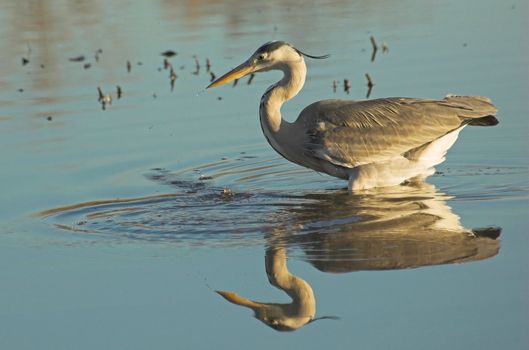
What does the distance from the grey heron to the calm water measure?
0.24m

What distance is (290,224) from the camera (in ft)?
25.3

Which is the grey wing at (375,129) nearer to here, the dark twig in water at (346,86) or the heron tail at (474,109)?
the heron tail at (474,109)

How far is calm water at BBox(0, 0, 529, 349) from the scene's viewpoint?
18.7ft

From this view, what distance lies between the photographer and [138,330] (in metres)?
5.63

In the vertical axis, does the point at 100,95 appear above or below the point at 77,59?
below

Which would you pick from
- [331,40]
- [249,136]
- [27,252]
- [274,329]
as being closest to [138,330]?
[274,329]

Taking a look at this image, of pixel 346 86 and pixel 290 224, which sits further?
pixel 346 86

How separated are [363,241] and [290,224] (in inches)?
29.7

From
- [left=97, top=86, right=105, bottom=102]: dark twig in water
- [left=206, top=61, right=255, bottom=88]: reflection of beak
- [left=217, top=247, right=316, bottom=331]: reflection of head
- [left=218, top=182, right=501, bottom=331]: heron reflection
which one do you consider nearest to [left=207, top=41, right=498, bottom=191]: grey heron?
[left=206, top=61, right=255, bottom=88]: reflection of beak

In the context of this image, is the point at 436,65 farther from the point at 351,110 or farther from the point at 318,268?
the point at 318,268

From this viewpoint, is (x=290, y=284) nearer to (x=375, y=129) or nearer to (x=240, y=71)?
(x=375, y=129)

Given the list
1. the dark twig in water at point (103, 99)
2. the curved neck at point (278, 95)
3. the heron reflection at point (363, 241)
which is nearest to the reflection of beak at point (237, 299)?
the heron reflection at point (363, 241)

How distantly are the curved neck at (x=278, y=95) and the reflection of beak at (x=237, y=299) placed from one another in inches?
122

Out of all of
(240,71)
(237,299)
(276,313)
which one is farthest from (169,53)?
(276,313)
